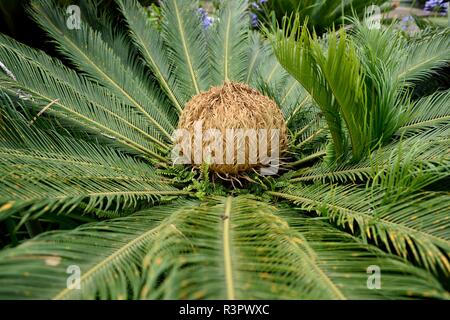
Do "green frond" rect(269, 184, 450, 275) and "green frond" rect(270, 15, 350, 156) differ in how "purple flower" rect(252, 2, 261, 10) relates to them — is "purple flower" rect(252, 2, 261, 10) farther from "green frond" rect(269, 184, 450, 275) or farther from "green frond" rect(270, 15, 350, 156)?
"green frond" rect(269, 184, 450, 275)

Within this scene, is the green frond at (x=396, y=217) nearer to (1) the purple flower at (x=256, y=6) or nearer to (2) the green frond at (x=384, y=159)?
(2) the green frond at (x=384, y=159)

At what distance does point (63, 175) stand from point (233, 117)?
2.69 feet

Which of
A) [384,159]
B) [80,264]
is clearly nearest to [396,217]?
[384,159]

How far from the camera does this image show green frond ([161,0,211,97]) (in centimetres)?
273

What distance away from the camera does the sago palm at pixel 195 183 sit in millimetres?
1115

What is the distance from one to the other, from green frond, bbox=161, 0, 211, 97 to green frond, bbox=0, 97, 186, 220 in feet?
2.60

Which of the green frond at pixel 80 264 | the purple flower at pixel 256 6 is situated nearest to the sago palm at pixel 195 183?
the green frond at pixel 80 264

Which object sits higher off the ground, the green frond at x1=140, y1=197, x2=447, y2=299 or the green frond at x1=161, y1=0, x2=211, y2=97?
the green frond at x1=161, y1=0, x2=211, y2=97

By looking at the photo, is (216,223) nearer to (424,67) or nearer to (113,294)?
(113,294)

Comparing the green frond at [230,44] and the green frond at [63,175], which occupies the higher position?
the green frond at [230,44]

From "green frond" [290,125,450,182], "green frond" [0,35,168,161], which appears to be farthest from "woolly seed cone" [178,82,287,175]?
"green frond" [0,35,168,161]

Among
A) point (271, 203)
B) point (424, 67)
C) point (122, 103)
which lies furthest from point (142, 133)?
point (424, 67)

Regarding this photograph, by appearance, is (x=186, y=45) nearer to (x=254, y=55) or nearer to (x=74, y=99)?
(x=254, y=55)

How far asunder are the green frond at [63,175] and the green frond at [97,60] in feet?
1.60
